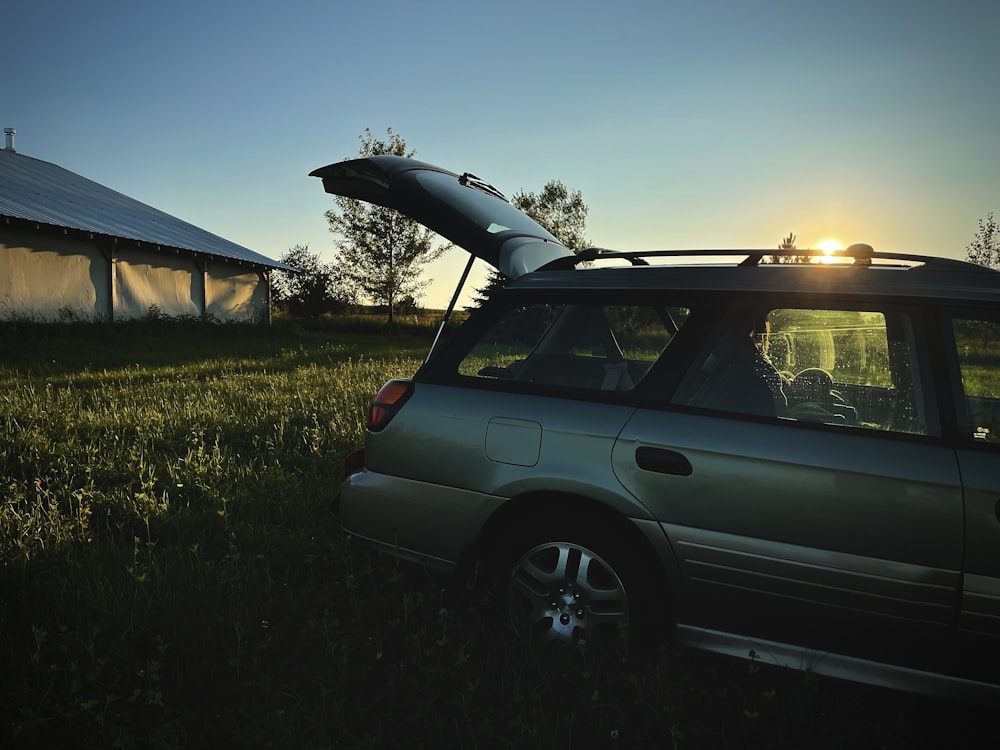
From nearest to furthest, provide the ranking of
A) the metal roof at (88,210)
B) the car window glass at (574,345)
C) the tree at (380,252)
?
the car window glass at (574,345)
the metal roof at (88,210)
the tree at (380,252)

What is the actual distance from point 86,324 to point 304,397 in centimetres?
1460

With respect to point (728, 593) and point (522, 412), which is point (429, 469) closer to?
point (522, 412)

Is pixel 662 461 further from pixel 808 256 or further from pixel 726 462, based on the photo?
pixel 808 256

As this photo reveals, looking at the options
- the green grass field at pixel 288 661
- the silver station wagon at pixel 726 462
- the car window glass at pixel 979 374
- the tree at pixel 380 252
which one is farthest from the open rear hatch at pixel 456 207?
the tree at pixel 380 252

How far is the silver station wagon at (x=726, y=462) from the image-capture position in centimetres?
225

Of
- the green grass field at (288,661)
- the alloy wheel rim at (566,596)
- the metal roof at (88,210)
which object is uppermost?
the metal roof at (88,210)

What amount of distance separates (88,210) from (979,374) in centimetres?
2818

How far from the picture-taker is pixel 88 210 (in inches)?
957

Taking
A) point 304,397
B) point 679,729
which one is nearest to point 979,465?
point 679,729

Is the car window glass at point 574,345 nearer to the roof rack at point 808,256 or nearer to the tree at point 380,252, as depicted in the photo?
the roof rack at point 808,256

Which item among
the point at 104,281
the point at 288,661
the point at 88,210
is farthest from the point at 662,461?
the point at 88,210

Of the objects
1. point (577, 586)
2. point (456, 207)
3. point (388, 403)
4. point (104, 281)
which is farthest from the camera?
point (104, 281)

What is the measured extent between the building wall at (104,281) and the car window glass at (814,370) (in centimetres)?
2162

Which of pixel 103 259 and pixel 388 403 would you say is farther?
pixel 103 259
